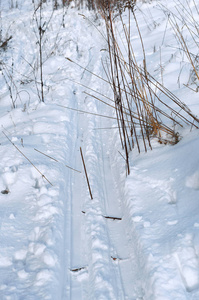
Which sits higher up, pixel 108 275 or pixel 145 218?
pixel 145 218

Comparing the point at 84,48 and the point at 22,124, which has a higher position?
the point at 84,48

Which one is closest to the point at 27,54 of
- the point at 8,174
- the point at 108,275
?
the point at 8,174

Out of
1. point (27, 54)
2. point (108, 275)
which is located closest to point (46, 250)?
point (108, 275)

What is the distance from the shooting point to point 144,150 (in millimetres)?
2264

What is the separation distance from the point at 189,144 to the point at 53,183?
39.4 inches

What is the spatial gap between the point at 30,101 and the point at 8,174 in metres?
1.68

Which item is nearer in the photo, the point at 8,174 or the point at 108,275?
the point at 108,275

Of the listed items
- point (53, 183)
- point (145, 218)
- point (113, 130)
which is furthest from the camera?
point (113, 130)

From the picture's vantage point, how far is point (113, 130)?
279cm

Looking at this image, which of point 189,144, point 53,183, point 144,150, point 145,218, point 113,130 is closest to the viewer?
point 145,218

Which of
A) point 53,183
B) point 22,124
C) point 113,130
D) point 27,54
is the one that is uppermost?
point 27,54

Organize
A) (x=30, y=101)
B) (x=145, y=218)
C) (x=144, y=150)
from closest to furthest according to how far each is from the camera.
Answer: (x=145, y=218)
(x=144, y=150)
(x=30, y=101)

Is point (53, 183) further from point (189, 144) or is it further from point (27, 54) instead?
point (27, 54)

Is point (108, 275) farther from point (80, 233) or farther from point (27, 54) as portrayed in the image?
point (27, 54)
